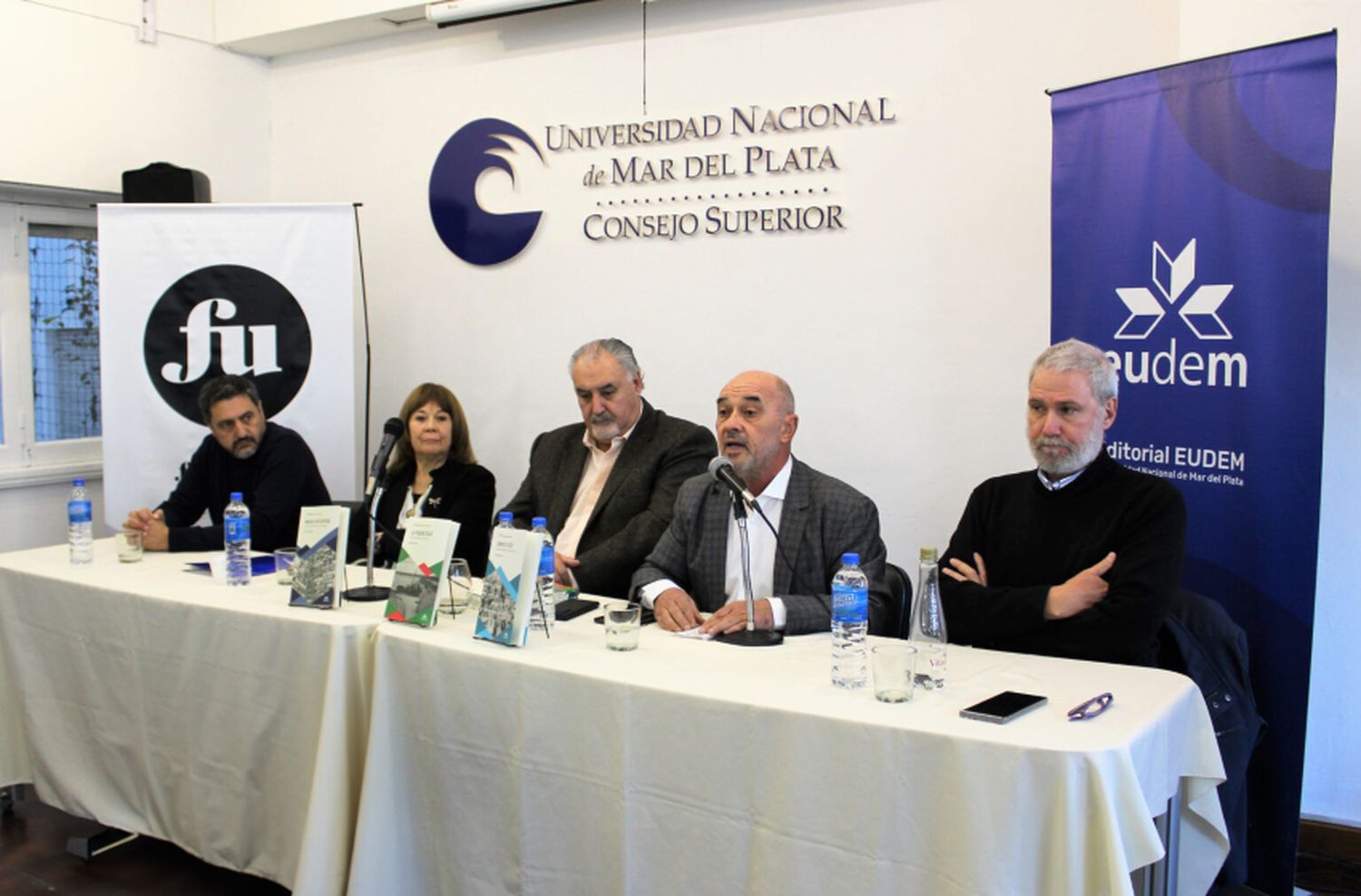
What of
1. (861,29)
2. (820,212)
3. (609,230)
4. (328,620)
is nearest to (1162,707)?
(328,620)

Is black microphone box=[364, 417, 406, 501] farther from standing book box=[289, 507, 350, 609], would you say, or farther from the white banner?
the white banner

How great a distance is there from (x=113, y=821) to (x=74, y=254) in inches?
118

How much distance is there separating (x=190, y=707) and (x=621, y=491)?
1.35 meters

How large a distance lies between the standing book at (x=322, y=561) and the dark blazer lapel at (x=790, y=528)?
3.47 feet

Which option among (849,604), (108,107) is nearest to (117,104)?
(108,107)

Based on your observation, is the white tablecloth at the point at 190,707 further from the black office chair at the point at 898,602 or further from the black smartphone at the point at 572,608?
the black office chair at the point at 898,602

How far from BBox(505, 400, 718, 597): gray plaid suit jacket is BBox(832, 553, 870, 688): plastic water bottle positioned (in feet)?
4.22

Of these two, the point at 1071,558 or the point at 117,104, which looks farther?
the point at 117,104

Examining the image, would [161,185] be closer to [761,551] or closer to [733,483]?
[761,551]

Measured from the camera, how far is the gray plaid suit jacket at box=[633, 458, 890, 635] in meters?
2.85

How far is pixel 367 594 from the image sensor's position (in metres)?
2.97

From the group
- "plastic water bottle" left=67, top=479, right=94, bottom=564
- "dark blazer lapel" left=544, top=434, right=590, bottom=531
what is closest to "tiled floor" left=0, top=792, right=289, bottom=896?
"plastic water bottle" left=67, top=479, right=94, bottom=564

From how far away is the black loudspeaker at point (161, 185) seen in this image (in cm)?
482

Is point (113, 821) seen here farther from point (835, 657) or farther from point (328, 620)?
point (835, 657)
